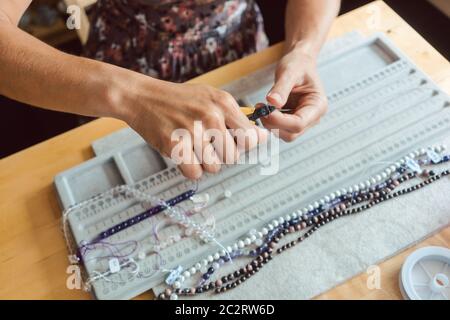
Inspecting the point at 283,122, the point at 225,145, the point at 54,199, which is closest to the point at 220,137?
the point at 225,145

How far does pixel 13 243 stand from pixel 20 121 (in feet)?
3.17

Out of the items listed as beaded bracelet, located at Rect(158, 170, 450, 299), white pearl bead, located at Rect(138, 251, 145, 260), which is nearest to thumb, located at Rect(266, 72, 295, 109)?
beaded bracelet, located at Rect(158, 170, 450, 299)

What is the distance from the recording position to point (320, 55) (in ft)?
3.24

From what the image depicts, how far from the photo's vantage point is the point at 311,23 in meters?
0.92

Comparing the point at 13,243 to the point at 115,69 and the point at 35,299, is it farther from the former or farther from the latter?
the point at 115,69

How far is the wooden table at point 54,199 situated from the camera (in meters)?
0.75

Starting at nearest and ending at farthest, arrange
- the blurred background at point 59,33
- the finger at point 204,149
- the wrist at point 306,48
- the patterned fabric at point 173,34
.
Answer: the finger at point 204,149 → the wrist at point 306,48 → the patterned fabric at point 173,34 → the blurred background at point 59,33

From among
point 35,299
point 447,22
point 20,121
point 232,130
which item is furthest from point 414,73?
point 20,121

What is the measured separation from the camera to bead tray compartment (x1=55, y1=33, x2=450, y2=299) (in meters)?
0.77

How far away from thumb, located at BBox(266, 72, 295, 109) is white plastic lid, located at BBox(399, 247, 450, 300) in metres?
0.33

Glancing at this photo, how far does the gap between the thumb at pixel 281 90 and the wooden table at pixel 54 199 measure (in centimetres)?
18

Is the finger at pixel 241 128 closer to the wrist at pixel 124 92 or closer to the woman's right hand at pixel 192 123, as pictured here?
the woman's right hand at pixel 192 123

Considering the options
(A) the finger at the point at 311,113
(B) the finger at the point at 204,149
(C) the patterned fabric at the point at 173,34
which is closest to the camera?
(B) the finger at the point at 204,149

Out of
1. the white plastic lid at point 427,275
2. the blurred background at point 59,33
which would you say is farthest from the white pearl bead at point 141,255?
the blurred background at point 59,33
